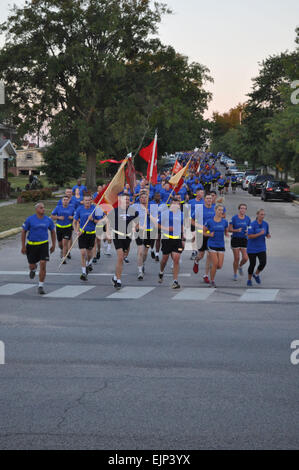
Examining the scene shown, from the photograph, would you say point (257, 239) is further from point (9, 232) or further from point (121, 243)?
point (9, 232)

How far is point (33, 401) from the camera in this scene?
720cm

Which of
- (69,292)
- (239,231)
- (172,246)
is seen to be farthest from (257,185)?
(69,292)

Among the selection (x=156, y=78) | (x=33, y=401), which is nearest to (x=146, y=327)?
(x=33, y=401)

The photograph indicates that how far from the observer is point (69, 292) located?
1483cm

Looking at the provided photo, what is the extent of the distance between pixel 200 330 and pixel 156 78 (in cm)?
5091

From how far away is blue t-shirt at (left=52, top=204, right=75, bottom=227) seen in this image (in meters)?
18.5

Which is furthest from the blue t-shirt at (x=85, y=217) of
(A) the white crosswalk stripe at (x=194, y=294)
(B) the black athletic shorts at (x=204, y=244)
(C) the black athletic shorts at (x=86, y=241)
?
(A) the white crosswalk stripe at (x=194, y=294)

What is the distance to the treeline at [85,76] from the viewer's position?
5403cm

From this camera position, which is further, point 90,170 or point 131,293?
point 90,170

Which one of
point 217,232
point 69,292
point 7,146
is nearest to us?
point 69,292

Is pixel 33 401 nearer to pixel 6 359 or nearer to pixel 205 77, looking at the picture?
pixel 6 359

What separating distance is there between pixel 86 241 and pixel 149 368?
27.7ft

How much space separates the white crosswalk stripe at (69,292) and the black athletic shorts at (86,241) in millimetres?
1402
